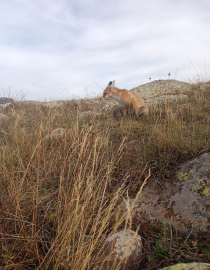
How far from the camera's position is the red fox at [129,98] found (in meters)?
7.12

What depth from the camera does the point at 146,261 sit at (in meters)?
1.79

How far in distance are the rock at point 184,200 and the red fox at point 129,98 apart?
4.61m

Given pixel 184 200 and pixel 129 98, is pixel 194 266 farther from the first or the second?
pixel 129 98

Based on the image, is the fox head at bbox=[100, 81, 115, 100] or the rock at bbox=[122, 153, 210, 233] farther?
the fox head at bbox=[100, 81, 115, 100]

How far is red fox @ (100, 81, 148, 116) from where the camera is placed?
7125 millimetres

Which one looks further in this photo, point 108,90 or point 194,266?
point 108,90

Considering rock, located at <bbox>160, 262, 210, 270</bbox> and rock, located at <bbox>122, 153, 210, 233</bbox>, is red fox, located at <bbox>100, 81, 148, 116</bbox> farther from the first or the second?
rock, located at <bbox>160, 262, 210, 270</bbox>

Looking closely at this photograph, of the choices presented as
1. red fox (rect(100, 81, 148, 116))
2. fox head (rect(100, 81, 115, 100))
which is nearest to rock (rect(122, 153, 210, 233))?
red fox (rect(100, 81, 148, 116))

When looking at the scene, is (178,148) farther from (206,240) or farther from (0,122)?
(0,122)

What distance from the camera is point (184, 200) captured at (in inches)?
89.8

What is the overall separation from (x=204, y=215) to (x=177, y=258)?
63cm

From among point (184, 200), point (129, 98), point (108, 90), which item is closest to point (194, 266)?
point (184, 200)

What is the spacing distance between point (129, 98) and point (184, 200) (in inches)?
227

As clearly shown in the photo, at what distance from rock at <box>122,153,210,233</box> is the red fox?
15.1ft
